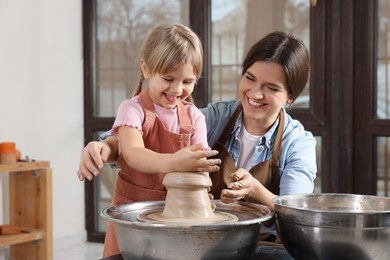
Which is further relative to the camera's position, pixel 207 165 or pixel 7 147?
pixel 7 147

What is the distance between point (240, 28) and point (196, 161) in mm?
2908

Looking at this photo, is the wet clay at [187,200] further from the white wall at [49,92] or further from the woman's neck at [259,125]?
the white wall at [49,92]

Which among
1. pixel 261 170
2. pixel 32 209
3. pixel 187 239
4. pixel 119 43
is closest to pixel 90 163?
pixel 187 239

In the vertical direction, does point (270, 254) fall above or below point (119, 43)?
below

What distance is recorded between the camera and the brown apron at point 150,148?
1.61m

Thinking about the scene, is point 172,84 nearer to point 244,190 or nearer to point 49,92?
point 244,190

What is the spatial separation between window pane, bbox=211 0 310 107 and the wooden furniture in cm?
118

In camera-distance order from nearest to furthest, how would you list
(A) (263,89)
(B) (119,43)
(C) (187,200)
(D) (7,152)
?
(C) (187,200), (A) (263,89), (D) (7,152), (B) (119,43)

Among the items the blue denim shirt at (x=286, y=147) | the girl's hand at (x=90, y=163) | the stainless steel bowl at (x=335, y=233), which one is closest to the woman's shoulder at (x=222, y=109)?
the blue denim shirt at (x=286, y=147)

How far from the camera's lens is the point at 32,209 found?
3.95m

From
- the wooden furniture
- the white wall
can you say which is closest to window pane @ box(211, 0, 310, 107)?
the white wall

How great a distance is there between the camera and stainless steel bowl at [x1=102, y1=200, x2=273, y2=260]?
3.63 ft

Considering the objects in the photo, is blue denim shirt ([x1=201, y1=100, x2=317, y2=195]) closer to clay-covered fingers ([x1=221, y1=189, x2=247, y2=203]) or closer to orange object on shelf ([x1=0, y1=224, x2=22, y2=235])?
clay-covered fingers ([x1=221, y1=189, x2=247, y2=203])

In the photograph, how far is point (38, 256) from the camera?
12.9 feet
